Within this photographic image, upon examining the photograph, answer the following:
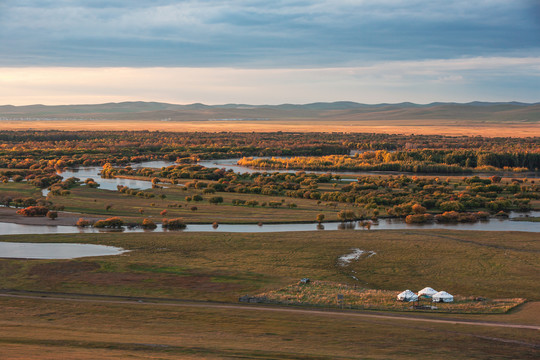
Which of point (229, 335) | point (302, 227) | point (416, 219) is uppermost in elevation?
point (229, 335)

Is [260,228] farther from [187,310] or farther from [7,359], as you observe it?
[7,359]

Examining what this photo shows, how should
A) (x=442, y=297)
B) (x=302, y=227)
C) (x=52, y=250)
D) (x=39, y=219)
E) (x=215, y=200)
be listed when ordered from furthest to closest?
(x=215, y=200) → (x=39, y=219) → (x=302, y=227) → (x=52, y=250) → (x=442, y=297)

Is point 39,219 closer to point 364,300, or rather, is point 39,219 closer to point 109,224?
point 109,224

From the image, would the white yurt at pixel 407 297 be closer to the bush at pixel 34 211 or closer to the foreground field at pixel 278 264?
the foreground field at pixel 278 264

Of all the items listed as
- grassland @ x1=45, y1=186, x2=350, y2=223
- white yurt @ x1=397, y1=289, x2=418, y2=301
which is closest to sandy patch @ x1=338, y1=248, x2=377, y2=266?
white yurt @ x1=397, y1=289, x2=418, y2=301

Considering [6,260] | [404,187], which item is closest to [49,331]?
[6,260]

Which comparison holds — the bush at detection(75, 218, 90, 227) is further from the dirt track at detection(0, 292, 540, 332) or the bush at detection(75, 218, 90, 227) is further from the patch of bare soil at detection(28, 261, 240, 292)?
the dirt track at detection(0, 292, 540, 332)

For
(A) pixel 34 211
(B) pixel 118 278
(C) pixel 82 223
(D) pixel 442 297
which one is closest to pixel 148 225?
(C) pixel 82 223
